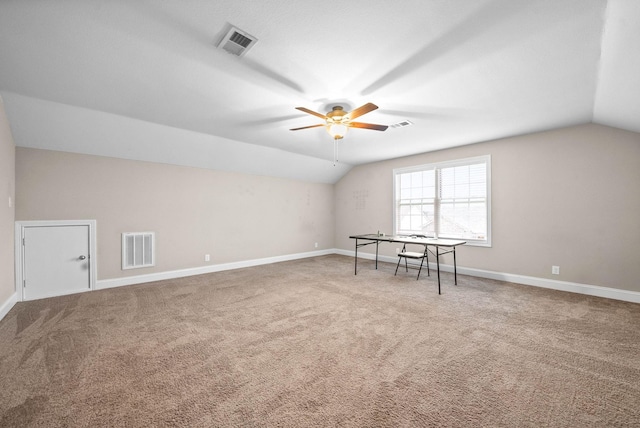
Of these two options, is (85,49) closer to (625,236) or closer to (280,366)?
(280,366)

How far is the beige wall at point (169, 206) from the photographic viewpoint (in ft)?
12.1

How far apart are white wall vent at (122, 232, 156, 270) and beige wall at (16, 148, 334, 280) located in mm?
88

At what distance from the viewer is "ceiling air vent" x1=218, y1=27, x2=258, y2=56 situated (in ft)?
6.10

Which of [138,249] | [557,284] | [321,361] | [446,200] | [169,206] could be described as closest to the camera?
[321,361]

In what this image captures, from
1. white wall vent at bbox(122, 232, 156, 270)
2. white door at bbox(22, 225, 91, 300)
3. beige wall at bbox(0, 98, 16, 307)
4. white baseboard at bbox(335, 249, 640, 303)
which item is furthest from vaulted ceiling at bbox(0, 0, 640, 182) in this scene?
white baseboard at bbox(335, 249, 640, 303)

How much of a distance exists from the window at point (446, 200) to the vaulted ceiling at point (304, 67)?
1056 mm

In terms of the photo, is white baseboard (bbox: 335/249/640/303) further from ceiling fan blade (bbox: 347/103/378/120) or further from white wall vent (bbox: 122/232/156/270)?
white wall vent (bbox: 122/232/156/270)

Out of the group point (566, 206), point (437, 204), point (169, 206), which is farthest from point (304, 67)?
point (566, 206)

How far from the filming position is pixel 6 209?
10.1ft

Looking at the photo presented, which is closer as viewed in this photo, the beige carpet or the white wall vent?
the beige carpet

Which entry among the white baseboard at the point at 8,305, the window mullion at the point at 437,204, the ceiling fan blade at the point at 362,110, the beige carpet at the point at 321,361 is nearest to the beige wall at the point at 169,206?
the white baseboard at the point at 8,305

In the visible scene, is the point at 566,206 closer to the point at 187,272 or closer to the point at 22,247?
the point at 187,272

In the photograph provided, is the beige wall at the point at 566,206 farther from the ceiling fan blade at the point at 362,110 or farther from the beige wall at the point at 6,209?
the beige wall at the point at 6,209

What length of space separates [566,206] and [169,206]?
22.2 ft
